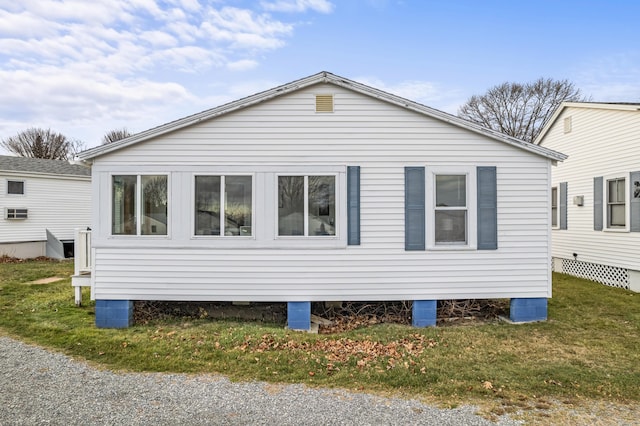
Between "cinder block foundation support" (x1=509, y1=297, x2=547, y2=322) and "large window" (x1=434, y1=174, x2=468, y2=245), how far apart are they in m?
1.52

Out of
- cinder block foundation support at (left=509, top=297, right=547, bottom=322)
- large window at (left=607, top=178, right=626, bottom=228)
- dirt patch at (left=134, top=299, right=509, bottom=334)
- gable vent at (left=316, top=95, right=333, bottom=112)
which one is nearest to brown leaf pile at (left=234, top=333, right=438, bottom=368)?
dirt patch at (left=134, top=299, right=509, bottom=334)

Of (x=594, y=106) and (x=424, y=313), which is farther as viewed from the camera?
(x=594, y=106)

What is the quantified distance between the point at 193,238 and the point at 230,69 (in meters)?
9.40

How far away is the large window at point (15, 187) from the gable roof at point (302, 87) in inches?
540

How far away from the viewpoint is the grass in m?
4.15

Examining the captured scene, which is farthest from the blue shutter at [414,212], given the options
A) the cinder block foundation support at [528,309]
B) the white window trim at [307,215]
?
the cinder block foundation support at [528,309]

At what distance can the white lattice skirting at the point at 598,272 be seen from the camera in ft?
32.4

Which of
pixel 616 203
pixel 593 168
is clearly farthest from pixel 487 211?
pixel 593 168

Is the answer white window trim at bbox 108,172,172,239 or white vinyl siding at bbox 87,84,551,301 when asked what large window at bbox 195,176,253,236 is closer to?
white vinyl siding at bbox 87,84,551,301

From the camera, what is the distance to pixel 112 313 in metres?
6.67

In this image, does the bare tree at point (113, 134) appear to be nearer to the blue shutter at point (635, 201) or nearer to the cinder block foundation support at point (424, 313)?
the cinder block foundation support at point (424, 313)

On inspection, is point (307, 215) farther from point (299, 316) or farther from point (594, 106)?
point (594, 106)

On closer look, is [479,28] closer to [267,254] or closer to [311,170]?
[311,170]

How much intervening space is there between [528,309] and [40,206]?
20054 millimetres
